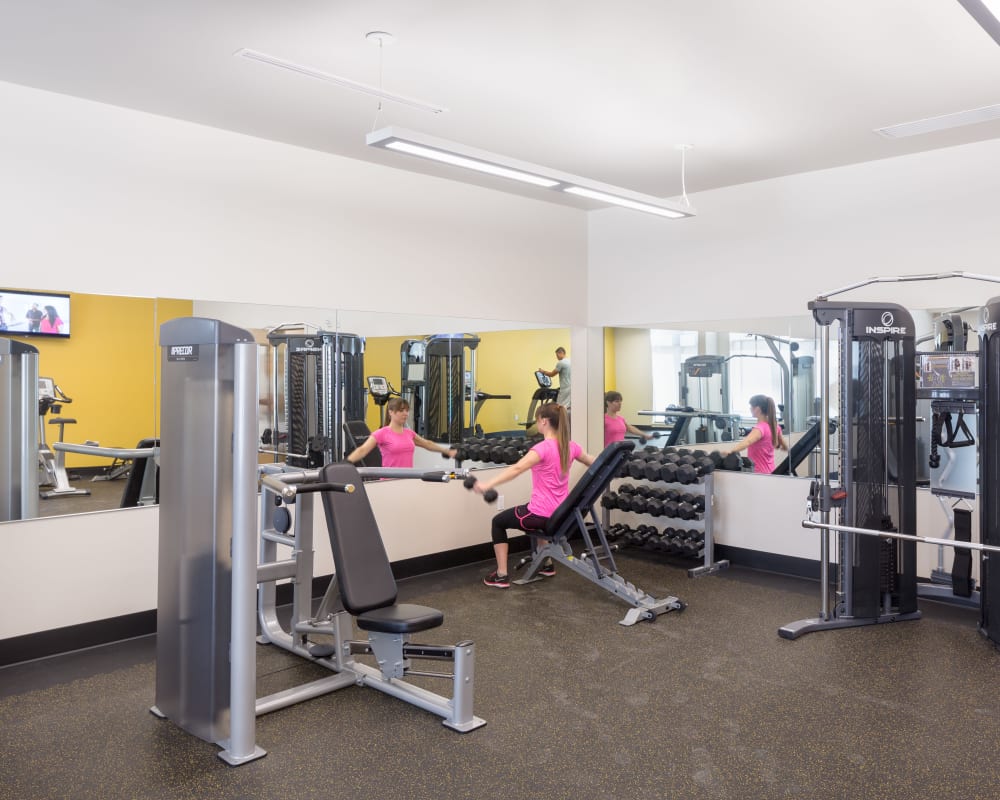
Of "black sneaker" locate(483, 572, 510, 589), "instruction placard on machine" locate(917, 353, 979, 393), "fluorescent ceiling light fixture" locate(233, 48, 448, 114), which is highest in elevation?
"fluorescent ceiling light fixture" locate(233, 48, 448, 114)

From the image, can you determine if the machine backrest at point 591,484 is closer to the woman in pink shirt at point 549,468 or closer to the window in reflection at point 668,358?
the woman in pink shirt at point 549,468

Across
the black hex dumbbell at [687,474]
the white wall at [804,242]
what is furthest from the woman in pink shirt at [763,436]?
the white wall at [804,242]

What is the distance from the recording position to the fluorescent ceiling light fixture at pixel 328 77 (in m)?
3.10

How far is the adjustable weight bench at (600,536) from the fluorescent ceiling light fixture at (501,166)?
1.30 meters

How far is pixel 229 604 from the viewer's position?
270 cm

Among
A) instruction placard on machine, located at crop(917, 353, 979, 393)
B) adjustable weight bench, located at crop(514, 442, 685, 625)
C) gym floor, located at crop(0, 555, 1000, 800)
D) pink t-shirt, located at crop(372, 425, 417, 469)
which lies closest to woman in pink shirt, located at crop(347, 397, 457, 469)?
pink t-shirt, located at crop(372, 425, 417, 469)

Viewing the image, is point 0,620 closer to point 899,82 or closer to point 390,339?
point 390,339

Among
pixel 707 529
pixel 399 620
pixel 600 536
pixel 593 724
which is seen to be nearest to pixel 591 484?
pixel 600 536

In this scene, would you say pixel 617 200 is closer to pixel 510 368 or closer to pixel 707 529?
pixel 510 368

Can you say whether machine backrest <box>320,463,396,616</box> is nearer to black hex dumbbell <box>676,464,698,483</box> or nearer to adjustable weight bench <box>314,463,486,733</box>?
adjustable weight bench <box>314,463,486,733</box>

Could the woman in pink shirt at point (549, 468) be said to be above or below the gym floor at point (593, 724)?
above

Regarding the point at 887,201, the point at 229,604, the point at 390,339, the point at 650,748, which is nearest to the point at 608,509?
the point at 390,339

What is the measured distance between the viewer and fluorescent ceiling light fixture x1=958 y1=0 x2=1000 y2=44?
1.89m

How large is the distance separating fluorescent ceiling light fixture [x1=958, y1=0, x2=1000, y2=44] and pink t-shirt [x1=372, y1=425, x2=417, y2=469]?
11.7 feet
